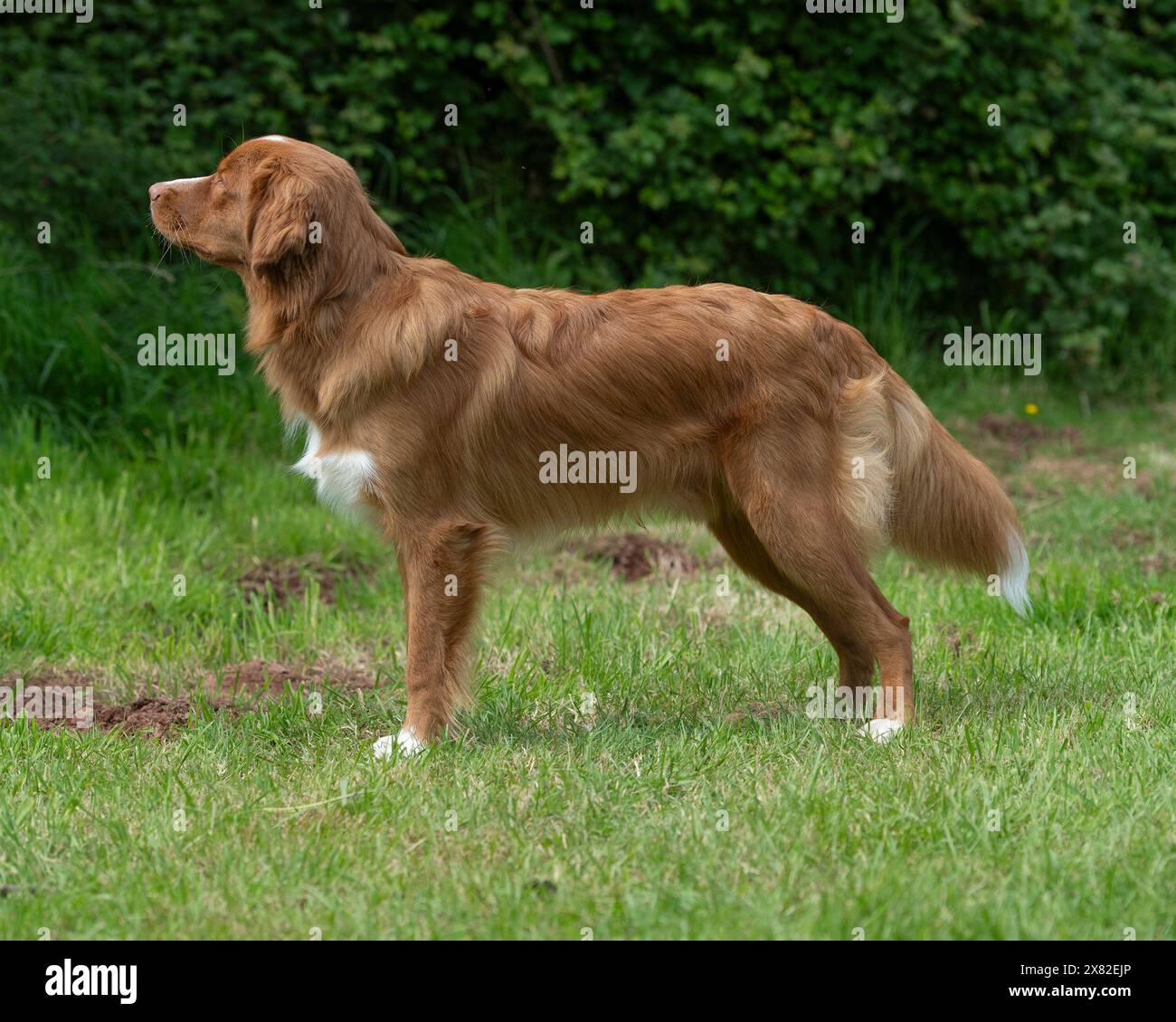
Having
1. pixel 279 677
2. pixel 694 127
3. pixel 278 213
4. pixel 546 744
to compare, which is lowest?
pixel 546 744

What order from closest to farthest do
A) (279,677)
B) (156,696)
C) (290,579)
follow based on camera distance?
(156,696), (279,677), (290,579)

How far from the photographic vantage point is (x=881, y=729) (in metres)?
4.42

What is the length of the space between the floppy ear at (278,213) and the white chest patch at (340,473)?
1.86ft

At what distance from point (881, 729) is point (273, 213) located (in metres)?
2.47

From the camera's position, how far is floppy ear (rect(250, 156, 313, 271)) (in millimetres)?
4219

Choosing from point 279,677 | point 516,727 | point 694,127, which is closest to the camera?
point 516,727

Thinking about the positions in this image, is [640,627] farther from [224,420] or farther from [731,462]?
[224,420]

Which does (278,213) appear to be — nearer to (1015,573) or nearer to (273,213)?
(273,213)

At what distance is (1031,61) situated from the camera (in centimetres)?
922

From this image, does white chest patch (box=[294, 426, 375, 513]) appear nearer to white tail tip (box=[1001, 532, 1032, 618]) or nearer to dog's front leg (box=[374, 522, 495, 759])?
dog's front leg (box=[374, 522, 495, 759])

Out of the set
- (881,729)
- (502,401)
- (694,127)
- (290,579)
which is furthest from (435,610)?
(694,127)

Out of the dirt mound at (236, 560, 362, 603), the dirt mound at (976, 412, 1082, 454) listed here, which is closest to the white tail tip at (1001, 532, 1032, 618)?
the dirt mound at (236, 560, 362, 603)

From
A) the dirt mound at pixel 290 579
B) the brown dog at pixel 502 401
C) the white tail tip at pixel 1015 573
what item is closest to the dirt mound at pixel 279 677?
the dirt mound at pixel 290 579

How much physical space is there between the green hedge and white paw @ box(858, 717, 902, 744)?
465 centimetres
